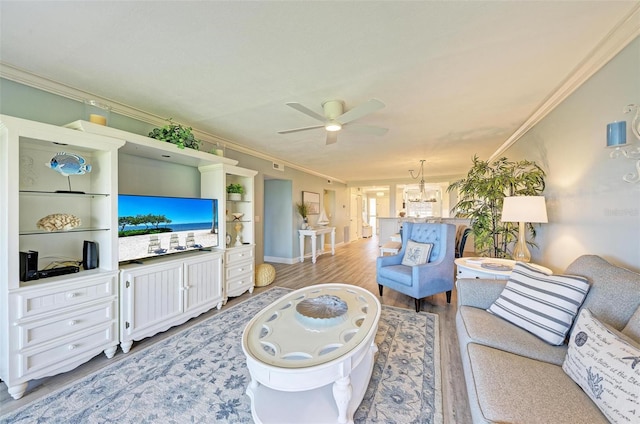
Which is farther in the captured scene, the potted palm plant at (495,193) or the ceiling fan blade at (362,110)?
the potted palm plant at (495,193)

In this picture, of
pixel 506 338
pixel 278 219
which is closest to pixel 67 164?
pixel 506 338

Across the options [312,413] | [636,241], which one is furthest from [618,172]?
[312,413]

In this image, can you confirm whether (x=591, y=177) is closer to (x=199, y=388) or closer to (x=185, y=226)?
(x=199, y=388)

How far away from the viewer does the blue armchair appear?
2.79 meters

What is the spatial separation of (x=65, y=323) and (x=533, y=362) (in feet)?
10.0

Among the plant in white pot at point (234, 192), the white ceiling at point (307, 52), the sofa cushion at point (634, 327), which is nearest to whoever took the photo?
the sofa cushion at point (634, 327)

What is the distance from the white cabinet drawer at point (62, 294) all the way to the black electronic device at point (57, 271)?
0.59 feet

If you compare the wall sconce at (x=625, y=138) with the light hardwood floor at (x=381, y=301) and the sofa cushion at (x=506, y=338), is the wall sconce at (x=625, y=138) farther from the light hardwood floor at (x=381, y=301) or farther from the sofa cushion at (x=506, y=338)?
the light hardwood floor at (x=381, y=301)

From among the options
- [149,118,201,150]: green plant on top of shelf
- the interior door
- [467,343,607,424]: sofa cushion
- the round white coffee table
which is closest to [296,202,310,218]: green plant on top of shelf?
[149,118,201,150]: green plant on top of shelf

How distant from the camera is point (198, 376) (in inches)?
68.1

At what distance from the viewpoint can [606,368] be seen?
94cm

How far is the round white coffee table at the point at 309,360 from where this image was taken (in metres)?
1.21

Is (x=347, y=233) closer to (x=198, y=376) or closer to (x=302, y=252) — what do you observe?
(x=302, y=252)

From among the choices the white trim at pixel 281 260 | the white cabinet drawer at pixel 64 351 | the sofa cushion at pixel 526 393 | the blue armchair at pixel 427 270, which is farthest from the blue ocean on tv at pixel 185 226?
the sofa cushion at pixel 526 393
